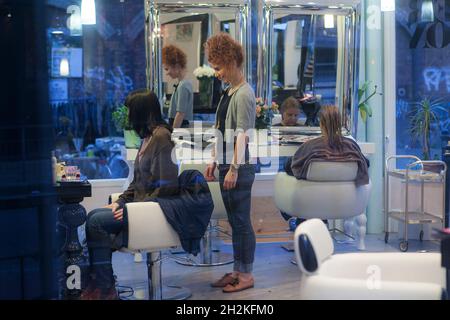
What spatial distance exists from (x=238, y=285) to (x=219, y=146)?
75 cm

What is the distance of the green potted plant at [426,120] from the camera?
4070 mm

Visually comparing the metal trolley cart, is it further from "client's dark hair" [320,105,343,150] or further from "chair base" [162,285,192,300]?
"chair base" [162,285,192,300]

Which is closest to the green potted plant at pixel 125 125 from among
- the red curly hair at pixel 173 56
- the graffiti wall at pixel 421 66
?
the red curly hair at pixel 173 56

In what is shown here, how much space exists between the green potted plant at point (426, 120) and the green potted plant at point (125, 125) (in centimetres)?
177

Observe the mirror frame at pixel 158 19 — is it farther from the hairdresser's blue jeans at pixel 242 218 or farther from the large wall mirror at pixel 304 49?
the hairdresser's blue jeans at pixel 242 218

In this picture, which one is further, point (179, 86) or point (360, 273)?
point (179, 86)

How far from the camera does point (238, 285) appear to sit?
11.2 feet

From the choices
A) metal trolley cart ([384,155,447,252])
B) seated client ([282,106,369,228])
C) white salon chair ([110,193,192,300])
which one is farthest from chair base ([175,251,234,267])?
metal trolley cart ([384,155,447,252])

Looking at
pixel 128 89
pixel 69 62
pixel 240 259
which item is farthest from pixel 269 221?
pixel 69 62

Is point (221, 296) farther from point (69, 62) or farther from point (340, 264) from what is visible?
point (69, 62)

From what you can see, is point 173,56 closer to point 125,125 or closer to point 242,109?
point 125,125

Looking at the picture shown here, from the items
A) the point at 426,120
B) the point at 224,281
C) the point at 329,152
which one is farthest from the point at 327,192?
the point at 426,120

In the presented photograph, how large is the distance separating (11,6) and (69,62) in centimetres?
81
